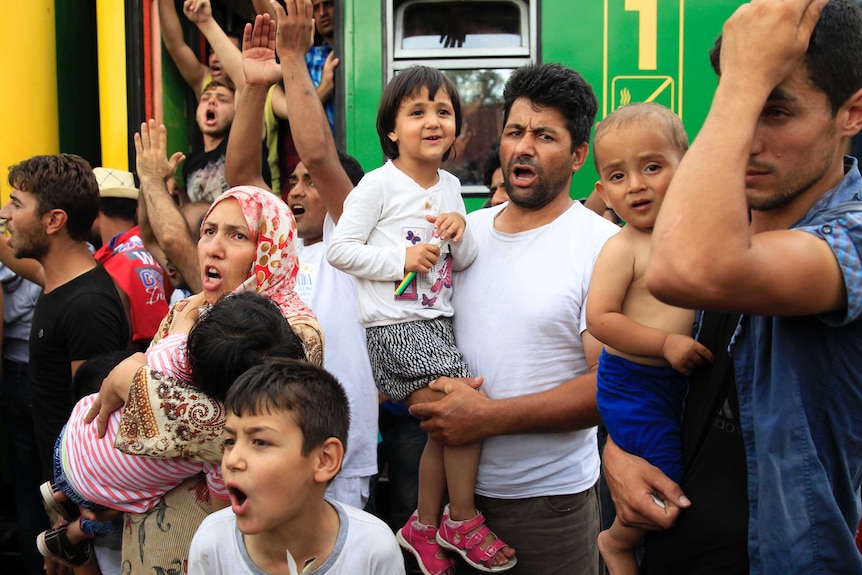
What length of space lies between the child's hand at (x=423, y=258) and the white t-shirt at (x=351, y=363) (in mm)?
610

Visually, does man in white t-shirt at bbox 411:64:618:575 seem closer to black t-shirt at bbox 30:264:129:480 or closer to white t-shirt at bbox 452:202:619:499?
white t-shirt at bbox 452:202:619:499

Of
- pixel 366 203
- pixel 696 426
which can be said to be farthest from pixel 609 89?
pixel 696 426

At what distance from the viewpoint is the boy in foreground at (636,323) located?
180cm

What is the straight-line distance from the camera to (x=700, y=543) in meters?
1.68

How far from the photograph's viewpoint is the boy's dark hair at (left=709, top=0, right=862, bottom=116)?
1.44 meters

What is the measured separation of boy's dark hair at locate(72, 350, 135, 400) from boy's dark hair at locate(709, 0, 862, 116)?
240 cm

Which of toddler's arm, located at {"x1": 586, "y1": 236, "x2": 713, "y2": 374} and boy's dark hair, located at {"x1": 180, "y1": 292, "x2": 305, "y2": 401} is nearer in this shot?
toddler's arm, located at {"x1": 586, "y1": 236, "x2": 713, "y2": 374}

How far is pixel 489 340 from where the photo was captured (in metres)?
2.56

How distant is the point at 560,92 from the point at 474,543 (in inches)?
55.8

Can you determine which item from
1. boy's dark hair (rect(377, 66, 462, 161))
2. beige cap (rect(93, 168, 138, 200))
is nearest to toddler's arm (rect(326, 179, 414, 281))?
boy's dark hair (rect(377, 66, 462, 161))

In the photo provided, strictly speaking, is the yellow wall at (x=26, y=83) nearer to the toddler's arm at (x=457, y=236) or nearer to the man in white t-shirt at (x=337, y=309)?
the man in white t-shirt at (x=337, y=309)

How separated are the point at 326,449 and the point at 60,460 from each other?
999 millimetres

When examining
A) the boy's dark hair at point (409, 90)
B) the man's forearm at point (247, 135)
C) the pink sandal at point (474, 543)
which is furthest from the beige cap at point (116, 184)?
the pink sandal at point (474, 543)

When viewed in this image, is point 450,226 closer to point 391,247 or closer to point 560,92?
point 391,247
